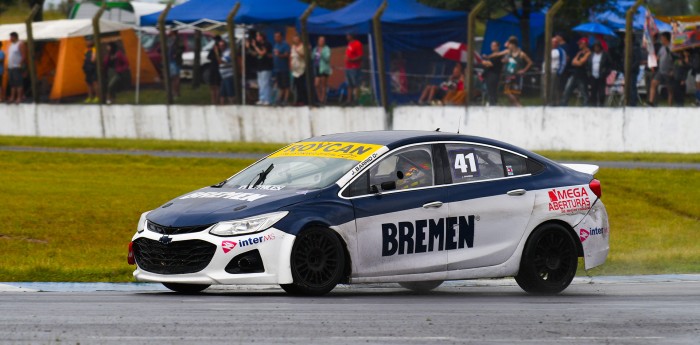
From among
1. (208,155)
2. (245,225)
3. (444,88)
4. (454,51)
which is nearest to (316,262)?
(245,225)

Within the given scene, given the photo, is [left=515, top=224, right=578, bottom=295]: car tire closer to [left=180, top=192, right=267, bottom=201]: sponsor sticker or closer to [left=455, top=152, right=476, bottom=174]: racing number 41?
[left=455, top=152, right=476, bottom=174]: racing number 41

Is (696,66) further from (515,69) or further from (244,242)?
(244,242)

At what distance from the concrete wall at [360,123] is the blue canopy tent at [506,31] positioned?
1.29 metres

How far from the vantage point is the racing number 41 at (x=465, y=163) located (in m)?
11.9

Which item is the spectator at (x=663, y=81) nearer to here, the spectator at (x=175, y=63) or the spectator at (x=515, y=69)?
the spectator at (x=515, y=69)

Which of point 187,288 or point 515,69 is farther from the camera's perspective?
point 515,69

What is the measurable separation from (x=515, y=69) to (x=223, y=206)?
16301 millimetres

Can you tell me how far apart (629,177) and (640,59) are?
15.1ft

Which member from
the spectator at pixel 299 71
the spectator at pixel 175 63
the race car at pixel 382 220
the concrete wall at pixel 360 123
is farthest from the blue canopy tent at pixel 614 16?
the race car at pixel 382 220

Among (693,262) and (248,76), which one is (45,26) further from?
(693,262)

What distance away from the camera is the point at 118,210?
687 inches

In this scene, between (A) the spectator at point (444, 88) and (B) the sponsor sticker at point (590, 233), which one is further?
(A) the spectator at point (444, 88)

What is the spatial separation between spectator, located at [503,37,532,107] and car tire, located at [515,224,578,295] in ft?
47.7

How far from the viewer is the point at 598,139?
1016 inches
